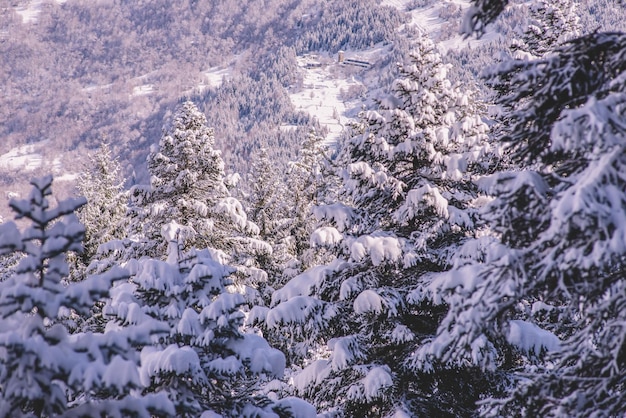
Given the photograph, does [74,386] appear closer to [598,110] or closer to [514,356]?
[598,110]

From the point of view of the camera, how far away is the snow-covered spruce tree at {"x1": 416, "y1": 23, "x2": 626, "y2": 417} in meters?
3.62

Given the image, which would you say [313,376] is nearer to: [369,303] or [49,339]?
[369,303]

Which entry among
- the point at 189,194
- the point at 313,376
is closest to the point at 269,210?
the point at 189,194

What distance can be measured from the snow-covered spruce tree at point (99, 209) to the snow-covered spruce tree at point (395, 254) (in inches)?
523

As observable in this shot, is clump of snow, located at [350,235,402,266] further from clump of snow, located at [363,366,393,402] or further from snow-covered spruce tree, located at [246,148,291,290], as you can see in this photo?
snow-covered spruce tree, located at [246,148,291,290]

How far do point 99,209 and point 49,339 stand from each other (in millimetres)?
20001

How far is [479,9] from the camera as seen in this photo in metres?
4.43

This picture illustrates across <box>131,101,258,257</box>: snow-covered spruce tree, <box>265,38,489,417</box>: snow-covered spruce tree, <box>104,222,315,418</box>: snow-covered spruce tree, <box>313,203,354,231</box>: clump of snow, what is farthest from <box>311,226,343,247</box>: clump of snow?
<box>131,101,258,257</box>: snow-covered spruce tree

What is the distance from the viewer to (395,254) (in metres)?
8.97

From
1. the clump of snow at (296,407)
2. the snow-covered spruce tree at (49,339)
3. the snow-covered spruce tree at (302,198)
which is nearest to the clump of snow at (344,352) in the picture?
the clump of snow at (296,407)

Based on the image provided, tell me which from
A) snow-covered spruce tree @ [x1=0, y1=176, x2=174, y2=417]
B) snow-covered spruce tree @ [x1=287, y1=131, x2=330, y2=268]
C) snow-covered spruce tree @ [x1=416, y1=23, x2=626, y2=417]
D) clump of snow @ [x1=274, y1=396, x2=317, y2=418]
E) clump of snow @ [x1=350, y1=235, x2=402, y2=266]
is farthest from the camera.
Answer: snow-covered spruce tree @ [x1=287, y1=131, x2=330, y2=268]

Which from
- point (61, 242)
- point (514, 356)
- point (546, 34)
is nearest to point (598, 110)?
point (61, 242)

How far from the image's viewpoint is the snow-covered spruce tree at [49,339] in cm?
374

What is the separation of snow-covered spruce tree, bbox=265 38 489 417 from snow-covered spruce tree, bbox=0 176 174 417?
4852mm
